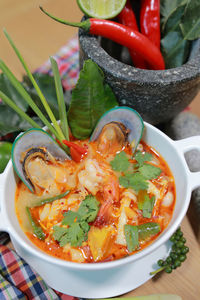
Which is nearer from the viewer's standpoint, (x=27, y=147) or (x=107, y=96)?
(x=27, y=147)

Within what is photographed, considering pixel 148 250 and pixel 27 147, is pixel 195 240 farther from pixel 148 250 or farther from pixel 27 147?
pixel 27 147

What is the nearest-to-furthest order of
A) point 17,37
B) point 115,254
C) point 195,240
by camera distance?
1. point 115,254
2. point 195,240
3. point 17,37

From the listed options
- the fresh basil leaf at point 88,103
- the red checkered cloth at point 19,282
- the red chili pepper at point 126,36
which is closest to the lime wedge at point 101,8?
the red chili pepper at point 126,36

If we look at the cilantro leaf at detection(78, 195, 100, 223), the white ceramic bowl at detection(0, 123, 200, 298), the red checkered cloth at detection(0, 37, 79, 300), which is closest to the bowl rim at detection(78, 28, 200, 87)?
the white ceramic bowl at detection(0, 123, 200, 298)

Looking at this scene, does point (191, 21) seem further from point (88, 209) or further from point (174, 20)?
point (88, 209)

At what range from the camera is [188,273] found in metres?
1.18

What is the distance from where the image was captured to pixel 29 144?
111 cm

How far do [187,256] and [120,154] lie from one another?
0.44 meters

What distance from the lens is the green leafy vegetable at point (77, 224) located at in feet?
3.33

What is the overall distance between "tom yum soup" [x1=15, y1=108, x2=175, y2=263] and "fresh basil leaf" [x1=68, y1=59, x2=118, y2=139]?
0.06m

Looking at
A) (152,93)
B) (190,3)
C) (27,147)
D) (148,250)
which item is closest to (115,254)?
(148,250)

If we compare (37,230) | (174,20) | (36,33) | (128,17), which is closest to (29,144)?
(37,230)

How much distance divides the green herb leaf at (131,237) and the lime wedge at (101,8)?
78cm

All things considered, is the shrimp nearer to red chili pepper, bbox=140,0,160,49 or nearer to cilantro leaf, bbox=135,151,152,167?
cilantro leaf, bbox=135,151,152,167
